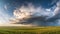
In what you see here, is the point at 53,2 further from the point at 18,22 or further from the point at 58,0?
the point at 18,22

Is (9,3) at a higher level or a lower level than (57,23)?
higher

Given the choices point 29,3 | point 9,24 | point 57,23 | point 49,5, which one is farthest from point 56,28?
point 9,24

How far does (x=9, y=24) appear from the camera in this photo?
167 centimetres

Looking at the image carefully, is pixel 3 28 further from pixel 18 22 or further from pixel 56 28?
pixel 56 28

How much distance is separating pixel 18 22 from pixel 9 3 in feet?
0.76

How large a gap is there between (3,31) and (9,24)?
98 millimetres

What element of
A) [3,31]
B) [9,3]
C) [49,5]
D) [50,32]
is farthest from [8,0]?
[50,32]

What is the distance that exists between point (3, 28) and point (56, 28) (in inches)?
22.5

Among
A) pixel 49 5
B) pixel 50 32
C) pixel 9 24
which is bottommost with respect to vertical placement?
pixel 50 32

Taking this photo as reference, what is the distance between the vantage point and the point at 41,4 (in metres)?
1.69

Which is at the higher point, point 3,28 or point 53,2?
point 53,2

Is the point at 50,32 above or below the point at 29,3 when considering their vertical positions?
below

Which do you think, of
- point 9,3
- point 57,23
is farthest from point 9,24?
point 57,23

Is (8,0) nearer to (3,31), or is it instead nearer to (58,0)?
(3,31)
